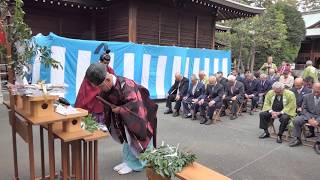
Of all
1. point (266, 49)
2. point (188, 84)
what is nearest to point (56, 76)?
point (188, 84)

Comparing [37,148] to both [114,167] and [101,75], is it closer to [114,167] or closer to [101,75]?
[114,167]

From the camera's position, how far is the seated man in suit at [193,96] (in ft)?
26.9

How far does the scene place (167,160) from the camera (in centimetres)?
283

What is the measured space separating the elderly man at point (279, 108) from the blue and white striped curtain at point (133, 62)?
447 centimetres

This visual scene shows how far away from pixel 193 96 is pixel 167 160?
18.5 ft

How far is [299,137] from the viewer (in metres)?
5.89

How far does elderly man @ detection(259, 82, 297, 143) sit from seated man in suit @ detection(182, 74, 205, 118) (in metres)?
2.12

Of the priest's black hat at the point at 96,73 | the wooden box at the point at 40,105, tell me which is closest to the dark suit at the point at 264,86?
the priest's black hat at the point at 96,73

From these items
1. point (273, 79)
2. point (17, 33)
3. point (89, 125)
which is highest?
point (17, 33)

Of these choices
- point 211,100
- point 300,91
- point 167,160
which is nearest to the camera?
point 167,160

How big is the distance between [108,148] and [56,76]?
3.29 m

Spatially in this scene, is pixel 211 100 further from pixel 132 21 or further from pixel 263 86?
pixel 132 21

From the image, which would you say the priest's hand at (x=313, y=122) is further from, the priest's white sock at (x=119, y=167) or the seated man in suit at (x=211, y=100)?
the priest's white sock at (x=119, y=167)

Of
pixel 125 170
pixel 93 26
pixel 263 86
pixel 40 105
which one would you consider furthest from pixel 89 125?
pixel 93 26
